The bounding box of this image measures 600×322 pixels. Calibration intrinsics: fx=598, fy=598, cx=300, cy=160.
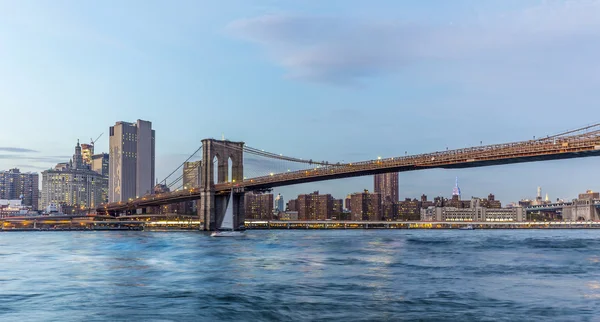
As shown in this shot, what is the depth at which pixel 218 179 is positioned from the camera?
101 metres

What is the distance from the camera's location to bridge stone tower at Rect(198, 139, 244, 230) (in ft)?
300

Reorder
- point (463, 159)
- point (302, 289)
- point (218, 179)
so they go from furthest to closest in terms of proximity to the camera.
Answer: point (218, 179) → point (463, 159) → point (302, 289)

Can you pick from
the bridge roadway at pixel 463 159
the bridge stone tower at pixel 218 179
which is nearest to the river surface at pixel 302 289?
the bridge roadway at pixel 463 159

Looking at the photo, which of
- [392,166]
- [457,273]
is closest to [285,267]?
[457,273]

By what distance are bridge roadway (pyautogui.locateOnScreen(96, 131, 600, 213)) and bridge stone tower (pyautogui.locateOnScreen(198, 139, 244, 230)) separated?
206 centimetres

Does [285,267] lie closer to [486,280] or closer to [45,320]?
[486,280]

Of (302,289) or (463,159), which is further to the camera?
(463,159)

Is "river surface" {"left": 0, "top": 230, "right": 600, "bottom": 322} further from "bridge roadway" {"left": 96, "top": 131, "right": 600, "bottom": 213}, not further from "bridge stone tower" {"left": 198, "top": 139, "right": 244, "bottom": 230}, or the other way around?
"bridge stone tower" {"left": 198, "top": 139, "right": 244, "bottom": 230}

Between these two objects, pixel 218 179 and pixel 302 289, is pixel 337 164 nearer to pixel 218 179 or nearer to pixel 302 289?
pixel 218 179

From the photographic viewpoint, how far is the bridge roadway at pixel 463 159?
5428cm

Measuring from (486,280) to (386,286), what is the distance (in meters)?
5.77

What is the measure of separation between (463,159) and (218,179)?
4859 centimetres

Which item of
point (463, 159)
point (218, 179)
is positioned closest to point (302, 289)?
point (463, 159)

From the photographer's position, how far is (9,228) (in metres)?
131
